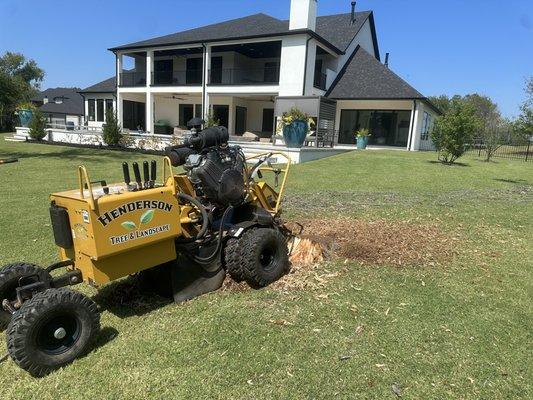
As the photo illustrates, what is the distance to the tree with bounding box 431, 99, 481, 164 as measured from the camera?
51.9ft

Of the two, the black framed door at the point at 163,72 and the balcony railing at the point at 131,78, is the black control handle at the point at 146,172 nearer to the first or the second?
the black framed door at the point at 163,72

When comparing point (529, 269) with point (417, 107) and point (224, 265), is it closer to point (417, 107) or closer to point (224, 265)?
point (224, 265)

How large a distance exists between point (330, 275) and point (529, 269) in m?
2.47

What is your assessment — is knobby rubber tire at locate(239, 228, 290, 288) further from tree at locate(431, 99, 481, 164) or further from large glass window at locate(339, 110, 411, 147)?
large glass window at locate(339, 110, 411, 147)

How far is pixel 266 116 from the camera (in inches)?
1117

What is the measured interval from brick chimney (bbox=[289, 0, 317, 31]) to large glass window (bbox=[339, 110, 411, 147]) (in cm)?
555

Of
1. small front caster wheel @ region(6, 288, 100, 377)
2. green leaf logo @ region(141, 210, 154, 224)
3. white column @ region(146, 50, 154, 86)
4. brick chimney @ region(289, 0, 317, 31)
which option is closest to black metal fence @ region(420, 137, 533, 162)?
brick chimney @ region(289, 0, 317, 31)

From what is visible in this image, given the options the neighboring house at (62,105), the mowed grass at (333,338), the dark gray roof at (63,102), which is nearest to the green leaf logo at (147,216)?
the mowed grass at (333,338)

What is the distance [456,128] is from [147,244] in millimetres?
15144

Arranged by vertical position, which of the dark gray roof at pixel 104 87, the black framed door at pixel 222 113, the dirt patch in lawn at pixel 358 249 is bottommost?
the dirt patch in lawn at pixel 358 249

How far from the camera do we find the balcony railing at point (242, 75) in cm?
2598

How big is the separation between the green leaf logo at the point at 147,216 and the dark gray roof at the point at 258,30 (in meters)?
20.8

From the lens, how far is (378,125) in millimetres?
24172

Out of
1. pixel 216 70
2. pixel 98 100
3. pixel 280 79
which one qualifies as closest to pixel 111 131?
pixel 216 70
